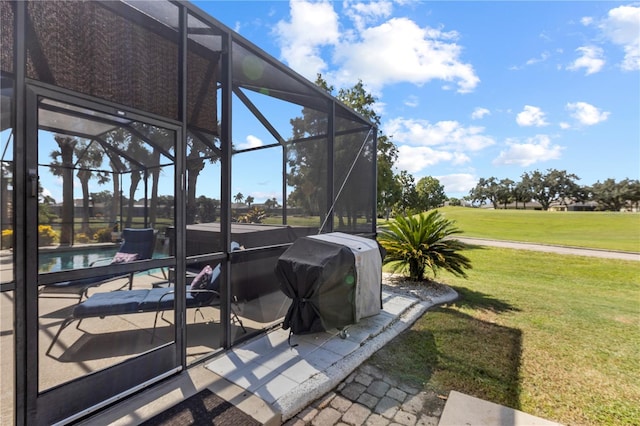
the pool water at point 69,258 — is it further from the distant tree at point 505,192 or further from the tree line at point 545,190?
the distant tree at point 505,192

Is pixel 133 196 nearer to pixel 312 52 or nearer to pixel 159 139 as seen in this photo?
pixel 159 139

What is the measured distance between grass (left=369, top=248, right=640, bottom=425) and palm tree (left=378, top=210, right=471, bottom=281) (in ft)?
2.51

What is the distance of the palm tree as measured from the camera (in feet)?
17.7

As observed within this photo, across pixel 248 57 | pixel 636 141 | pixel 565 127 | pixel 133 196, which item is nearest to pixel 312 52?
pixel 248 57

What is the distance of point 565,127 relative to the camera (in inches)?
683

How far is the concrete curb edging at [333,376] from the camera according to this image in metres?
2.08

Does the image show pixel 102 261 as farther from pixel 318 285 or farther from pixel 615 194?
pixel 615 194

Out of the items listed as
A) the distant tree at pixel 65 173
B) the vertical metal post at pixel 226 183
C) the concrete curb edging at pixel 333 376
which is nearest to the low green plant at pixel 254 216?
the vertical metal post at pixel 226 183

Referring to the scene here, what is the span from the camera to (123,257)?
2113 mm

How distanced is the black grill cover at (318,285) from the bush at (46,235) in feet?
5.95

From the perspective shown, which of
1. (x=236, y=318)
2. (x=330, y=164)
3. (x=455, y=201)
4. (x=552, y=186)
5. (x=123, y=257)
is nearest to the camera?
(x=123, y=257)

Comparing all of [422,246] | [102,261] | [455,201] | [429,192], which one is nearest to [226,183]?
[102,261]

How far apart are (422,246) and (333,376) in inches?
144

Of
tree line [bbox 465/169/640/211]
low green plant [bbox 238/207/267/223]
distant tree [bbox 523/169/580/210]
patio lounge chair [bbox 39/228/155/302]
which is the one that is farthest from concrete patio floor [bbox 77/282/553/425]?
distant tree [bbox 523/169/580/210]
